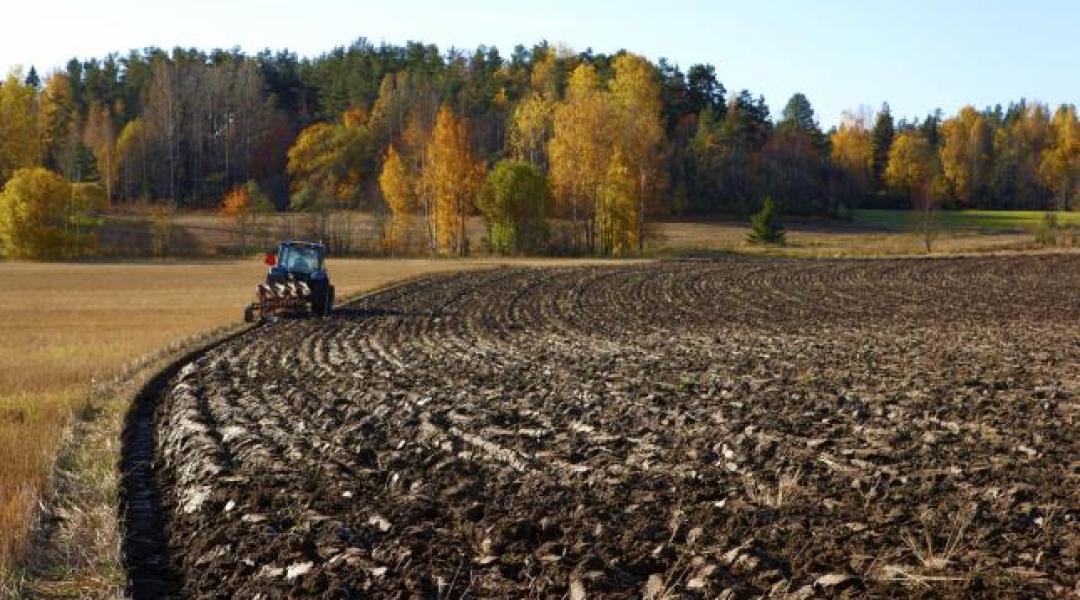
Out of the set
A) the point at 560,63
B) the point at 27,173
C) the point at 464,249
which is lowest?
the point at 464,249

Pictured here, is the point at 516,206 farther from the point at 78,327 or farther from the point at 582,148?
the point at 78,327

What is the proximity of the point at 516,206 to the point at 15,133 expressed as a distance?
154ft

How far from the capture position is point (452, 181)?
Answer: 72.3 m

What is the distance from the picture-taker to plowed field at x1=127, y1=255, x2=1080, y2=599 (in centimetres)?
692

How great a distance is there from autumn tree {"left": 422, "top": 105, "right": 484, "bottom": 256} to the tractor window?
4196cm

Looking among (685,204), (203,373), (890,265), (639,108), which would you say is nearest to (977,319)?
(203,373)

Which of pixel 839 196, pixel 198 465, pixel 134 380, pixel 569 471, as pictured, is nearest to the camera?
pixel 569 471

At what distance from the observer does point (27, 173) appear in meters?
73.8

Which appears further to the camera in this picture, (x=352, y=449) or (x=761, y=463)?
(x=352, y=449)

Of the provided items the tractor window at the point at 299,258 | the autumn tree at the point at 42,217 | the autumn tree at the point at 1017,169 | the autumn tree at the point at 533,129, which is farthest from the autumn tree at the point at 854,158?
the tractor window at the point at 299,258

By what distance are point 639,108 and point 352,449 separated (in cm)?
6175

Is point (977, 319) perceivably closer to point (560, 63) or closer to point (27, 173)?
point (27, 173)

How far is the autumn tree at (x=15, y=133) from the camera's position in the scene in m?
92.2

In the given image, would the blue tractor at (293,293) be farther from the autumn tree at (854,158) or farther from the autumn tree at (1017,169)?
the autumn tree at (1017,169)
